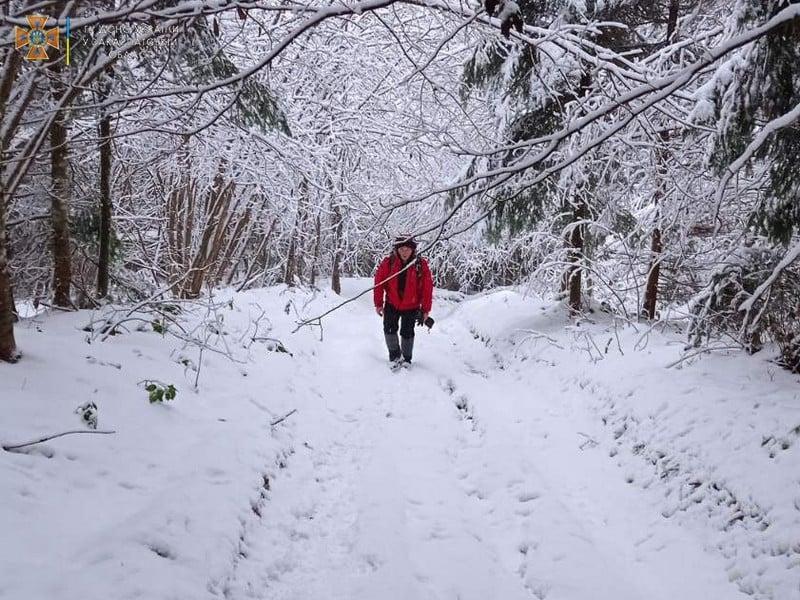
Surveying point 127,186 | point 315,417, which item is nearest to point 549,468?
point 315,417

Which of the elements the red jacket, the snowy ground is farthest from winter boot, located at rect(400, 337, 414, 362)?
the snowy ground

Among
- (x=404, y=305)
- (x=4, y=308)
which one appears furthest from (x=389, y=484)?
(x=404, y=305)

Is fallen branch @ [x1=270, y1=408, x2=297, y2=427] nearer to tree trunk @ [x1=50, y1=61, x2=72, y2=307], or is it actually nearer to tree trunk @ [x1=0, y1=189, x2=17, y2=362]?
tree trunk @ [x1=0, y1=189, x2=17, y2=362]

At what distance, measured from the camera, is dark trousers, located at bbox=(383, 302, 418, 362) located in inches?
343

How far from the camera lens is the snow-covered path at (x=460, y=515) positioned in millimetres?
3244

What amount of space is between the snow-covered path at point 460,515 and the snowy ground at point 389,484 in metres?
0.02

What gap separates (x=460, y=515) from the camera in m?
4.02

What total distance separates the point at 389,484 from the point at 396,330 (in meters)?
4.47

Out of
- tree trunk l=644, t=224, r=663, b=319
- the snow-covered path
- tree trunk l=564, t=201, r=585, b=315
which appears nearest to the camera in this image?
the snow-covered path

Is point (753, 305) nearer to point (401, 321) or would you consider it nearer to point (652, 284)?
point (652, 284)

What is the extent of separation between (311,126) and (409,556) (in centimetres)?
1353

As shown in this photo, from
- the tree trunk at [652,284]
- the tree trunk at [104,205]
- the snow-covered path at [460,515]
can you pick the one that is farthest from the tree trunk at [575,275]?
the tree trunk at [104,205]

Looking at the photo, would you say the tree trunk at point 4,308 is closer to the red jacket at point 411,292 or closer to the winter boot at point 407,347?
the red jacket at point 411,292

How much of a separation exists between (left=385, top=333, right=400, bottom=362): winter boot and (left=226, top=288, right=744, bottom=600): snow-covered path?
1.84m
